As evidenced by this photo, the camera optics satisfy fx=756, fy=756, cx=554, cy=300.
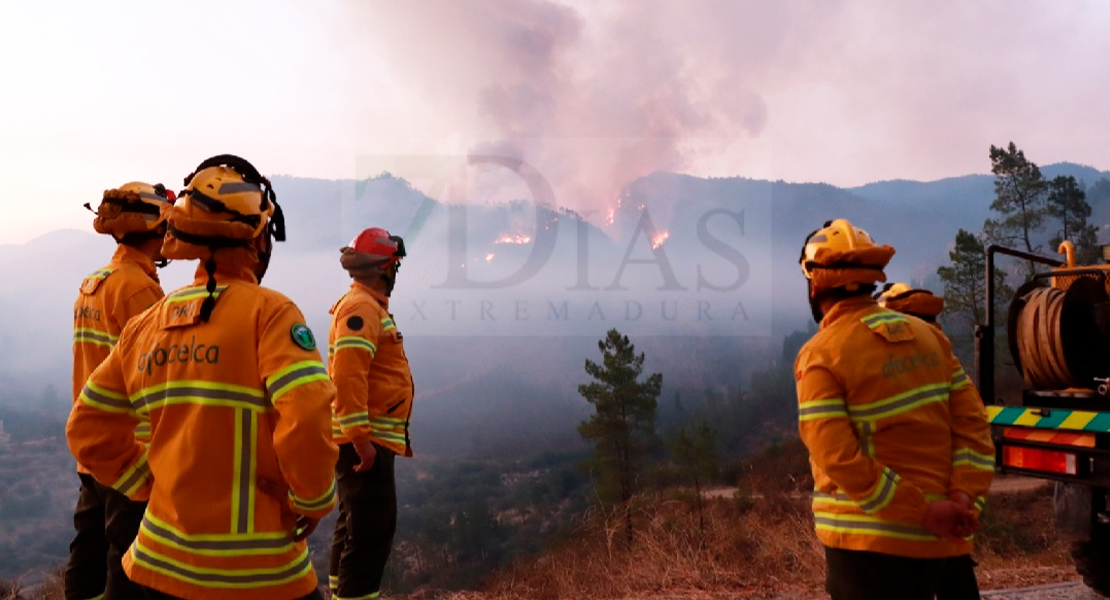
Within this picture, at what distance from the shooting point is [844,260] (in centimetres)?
307

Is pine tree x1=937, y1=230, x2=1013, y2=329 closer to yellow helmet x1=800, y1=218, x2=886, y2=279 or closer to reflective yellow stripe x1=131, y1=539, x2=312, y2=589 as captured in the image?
yellow helmet x1=800, y1=218, x2=886, y2=279

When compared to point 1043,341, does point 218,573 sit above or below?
below

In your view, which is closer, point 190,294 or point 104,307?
point 190,294

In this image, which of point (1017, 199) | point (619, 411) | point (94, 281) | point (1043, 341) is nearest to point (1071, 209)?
point (1017, 199)

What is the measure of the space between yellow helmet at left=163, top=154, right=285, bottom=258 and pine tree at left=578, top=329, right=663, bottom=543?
1137 inches

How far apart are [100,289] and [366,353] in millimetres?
1465

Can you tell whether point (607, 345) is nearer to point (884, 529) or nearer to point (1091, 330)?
point (1091, 330)

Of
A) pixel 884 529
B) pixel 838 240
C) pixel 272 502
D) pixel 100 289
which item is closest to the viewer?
pixel 272 502

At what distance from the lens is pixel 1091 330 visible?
5.27 metres

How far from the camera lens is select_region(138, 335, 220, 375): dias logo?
2359 mm

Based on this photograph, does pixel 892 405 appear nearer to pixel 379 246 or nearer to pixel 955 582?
pixel 955 582

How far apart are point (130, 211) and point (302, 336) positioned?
2596 mm

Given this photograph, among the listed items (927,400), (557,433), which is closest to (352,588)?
(927,400)

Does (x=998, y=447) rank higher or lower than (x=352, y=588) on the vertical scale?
higher
